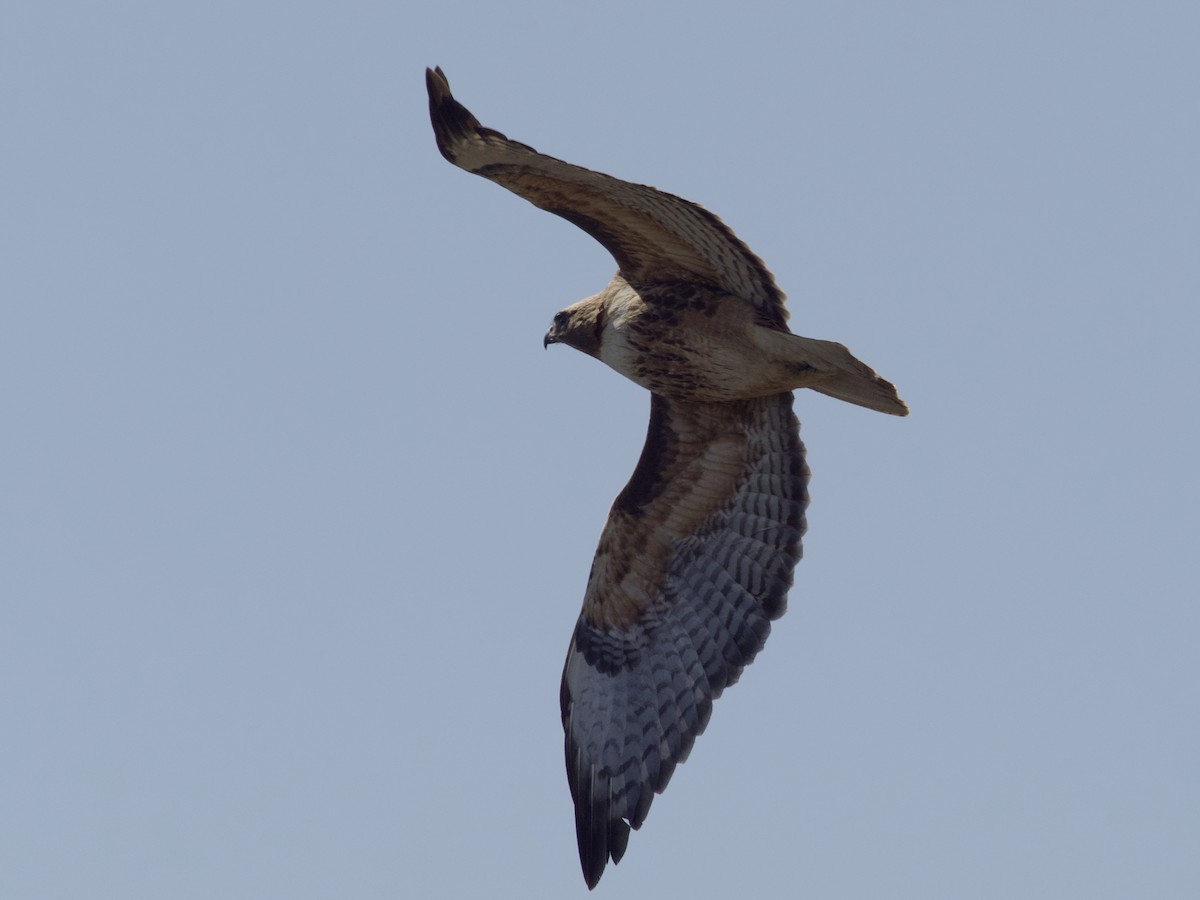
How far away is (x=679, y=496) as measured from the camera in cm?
1076

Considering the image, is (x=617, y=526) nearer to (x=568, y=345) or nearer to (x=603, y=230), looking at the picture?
(x=568, y=345)

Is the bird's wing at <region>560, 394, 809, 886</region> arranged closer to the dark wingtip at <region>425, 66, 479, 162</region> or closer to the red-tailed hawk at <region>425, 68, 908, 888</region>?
the red-tailed hawk at <region>425, 68, 908, 888</region>

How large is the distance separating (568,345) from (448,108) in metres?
1.99

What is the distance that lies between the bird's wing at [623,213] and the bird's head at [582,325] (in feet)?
1.04

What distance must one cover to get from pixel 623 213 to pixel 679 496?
6.07ft

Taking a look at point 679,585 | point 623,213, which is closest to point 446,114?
point 623,213

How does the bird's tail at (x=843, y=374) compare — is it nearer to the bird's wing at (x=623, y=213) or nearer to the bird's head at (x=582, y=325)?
the bird's wing at (x=623, y=213)

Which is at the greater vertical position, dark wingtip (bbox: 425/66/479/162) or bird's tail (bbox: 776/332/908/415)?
bird's tail (bbox: 776/332/908/415)

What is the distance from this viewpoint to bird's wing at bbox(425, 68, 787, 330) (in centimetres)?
884

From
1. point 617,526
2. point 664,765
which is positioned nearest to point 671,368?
point 617,526

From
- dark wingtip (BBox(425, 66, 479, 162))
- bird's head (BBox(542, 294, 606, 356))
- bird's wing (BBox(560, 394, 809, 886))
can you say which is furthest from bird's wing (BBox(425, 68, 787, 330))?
bird's wing (BBox(560, 394, 809, 886))

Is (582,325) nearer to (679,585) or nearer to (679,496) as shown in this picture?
(679,496)

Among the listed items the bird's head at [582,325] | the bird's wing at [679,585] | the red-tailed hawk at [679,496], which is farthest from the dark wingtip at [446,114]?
the bird's wing at [679,585]

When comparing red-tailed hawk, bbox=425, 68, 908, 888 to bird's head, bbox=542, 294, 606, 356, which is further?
bird's head, bbox=542, 294, 606, 356
